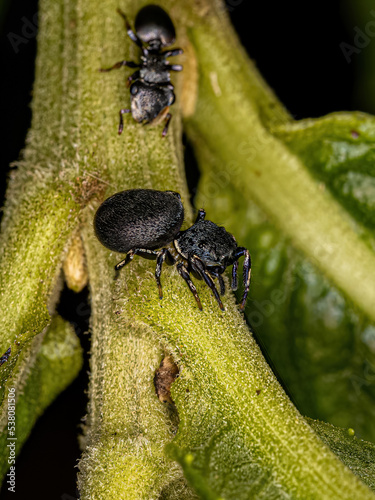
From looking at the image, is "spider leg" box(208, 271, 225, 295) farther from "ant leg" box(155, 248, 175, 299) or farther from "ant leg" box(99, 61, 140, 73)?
"ant leg" box(99, 61, 140, 73)

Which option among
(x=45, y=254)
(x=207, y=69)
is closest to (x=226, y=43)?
(x=207, y=69)

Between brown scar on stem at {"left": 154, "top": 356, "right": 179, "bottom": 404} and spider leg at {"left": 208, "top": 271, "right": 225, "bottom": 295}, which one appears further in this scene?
spider leg at {"left": 208, "top": 271, "right": 225, "bottom": 295}

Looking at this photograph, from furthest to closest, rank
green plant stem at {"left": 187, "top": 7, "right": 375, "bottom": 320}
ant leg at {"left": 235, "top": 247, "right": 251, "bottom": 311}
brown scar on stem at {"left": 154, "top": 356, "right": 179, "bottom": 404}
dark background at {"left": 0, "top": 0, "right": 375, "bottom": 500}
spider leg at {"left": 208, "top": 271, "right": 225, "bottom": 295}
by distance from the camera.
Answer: dark background at {"left": 0, "top": 0, "right": 375, "bottom": 500} → green plant stem at {"left": 187, "top": 7, "right": 375, "bottom": 320} → ant leg at {"left": 235, "top": 247, "right": 251, "bottom": 311} → spider leg at {"left": 208, "top": 271, "right": 225, "bottom": 295} → brown scar on stem at {"left": 154, "top": 356, "right": 179, "bottom": 404}

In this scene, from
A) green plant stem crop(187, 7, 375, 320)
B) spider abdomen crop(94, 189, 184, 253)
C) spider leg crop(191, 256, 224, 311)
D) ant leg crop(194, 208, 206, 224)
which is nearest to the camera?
spider leg crop(191, 256, 224, 311)

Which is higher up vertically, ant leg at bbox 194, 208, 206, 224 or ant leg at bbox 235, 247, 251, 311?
ant leg at bbox 194, 208, 206, 224

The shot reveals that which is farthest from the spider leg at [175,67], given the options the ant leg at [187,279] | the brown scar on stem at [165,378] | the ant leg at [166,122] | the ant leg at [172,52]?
the brown scar on stem at [165,378]

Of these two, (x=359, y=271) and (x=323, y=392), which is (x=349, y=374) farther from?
(x=359, y=271)

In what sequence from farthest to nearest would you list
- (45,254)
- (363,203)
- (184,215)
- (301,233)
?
(301,233) < (363,203) < (184,215) < (45,254)

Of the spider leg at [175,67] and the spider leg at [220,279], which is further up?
the spider leg at [175,67]

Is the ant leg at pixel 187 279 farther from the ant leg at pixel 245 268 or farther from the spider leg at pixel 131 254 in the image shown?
the ant leg at pixel 245 268

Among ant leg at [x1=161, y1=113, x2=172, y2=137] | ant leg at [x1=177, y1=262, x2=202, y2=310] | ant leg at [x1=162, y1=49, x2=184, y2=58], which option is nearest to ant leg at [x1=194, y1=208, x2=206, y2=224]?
ant leg at [x1=161, y1=113, x2=172, y2=137]

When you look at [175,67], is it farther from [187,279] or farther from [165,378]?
[165,378]
